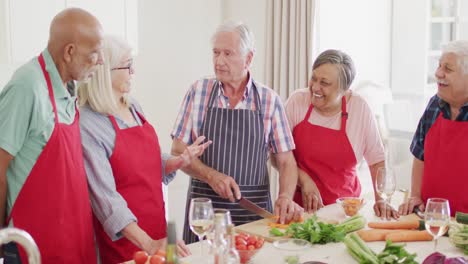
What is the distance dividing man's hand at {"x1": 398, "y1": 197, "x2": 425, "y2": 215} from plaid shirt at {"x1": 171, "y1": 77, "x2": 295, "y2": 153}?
1.83 ft

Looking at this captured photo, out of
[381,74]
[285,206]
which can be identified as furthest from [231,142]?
[381,74]

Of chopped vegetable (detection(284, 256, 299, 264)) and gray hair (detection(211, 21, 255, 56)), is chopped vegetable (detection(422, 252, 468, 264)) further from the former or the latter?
gray hair (detection(211, 21, 255, 56))

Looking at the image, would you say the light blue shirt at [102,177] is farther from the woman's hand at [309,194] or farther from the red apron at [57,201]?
the woman's hand at [309,194]

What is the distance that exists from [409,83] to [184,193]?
7.51 feet

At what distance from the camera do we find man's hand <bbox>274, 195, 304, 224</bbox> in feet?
8.19

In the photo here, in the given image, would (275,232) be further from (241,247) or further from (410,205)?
(410,205)

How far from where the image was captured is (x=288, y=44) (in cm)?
439

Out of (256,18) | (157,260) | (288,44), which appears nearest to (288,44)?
(288,44)

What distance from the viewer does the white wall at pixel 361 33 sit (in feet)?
14.7

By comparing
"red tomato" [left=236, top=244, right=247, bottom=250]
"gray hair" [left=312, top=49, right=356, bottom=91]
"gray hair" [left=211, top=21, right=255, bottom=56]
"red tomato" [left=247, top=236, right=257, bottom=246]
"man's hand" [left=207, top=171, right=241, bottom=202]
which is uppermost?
"gray hair" [left=211, top=21, right=255, bottom=56]

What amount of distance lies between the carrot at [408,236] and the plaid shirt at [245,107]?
0.71 metres

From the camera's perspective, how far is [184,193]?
4.67 meters

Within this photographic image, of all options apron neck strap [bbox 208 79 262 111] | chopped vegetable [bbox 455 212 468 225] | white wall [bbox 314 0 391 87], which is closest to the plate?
chopped vegetable [bbox 455 212 468 225]

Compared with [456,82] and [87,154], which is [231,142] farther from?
[456,82]
